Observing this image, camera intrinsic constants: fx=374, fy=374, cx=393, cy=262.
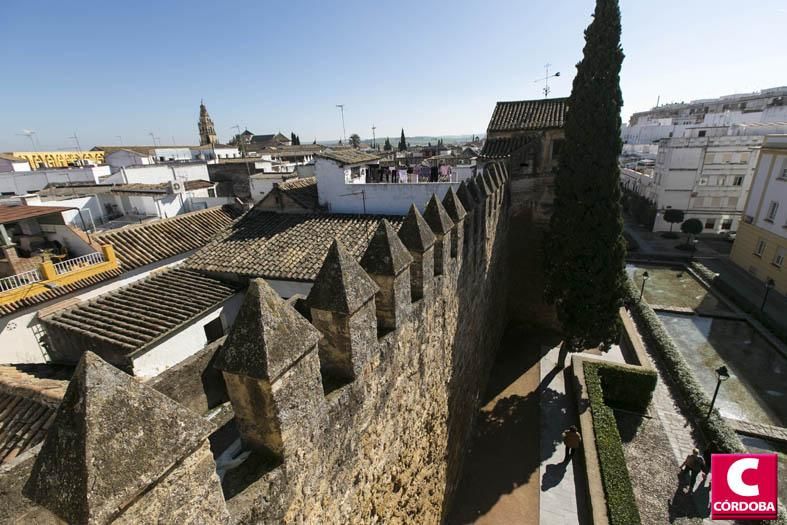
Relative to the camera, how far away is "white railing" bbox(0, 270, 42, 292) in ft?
31.1

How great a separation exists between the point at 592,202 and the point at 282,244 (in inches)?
421

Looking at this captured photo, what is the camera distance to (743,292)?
68.5ft

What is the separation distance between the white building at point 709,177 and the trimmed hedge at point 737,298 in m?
9.22

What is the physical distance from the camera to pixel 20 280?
9.73 metres

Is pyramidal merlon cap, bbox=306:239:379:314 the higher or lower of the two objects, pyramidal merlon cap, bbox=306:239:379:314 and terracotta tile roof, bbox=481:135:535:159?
the lower

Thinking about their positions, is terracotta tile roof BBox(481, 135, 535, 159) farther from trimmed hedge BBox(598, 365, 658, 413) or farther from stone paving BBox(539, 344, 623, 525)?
trimmed hedge BBox(598, 365, 658, 413)

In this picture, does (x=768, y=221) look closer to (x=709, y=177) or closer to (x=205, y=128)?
(x=709, y=177)

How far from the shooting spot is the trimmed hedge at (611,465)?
26.8ft

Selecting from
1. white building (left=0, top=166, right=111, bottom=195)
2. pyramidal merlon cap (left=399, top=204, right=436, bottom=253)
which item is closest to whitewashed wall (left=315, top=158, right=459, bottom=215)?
pyramidal merlon cap (left=399, top=204, right=436, bottom=253)

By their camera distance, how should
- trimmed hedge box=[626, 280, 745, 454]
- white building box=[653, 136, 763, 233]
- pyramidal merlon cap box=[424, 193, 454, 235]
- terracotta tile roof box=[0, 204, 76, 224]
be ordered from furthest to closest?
white building box=[653, 136, 763, 233] → terracotta tile roof box=[0, 204, 76, 224] → trimmed hedge box=[626, 280, 745, 454] → pyramidal merlon cap box=[424, 193, 454, 235]

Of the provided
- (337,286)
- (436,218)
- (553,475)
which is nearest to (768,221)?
(553,475)

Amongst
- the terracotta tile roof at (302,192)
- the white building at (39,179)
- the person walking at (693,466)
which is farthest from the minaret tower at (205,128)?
the person walking at (693,466)

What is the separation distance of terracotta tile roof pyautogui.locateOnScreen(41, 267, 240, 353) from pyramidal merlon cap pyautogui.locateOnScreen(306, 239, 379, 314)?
657 centimetres

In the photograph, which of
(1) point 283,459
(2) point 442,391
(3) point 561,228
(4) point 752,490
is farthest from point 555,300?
(1) point 283,459
